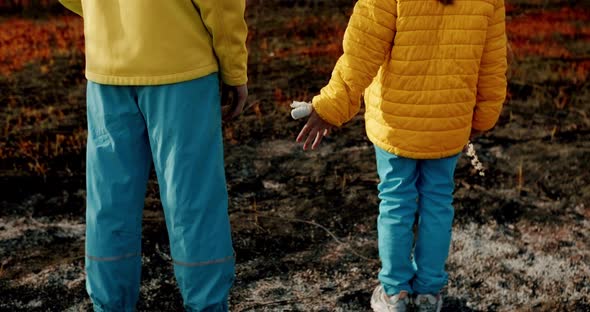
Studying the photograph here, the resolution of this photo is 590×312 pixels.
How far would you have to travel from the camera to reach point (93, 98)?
2436mm

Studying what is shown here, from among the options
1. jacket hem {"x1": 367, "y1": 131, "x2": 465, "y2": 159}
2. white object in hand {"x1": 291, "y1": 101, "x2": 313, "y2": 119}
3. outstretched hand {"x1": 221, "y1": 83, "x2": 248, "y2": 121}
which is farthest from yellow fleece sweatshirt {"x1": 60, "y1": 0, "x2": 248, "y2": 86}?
jacket hem {"x1": 367, "y1": 131, "x2": 465, "y2": 159}

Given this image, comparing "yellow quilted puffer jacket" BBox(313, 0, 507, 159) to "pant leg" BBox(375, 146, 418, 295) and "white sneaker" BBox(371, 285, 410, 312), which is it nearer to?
"pant leg" BBox(375, 146, 418, 295)

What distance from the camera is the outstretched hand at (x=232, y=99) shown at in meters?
2.58

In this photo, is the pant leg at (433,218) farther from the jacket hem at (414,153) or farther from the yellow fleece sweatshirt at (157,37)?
the yellow fleece sweatshirt at (157,37)

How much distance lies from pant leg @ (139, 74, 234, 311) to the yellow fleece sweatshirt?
0.24ft

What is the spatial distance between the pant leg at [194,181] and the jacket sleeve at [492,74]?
3.86 feet

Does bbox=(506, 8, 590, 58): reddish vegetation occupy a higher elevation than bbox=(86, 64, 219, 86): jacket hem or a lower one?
lower

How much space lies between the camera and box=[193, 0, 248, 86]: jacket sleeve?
89.7 inches

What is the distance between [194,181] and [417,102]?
99cm

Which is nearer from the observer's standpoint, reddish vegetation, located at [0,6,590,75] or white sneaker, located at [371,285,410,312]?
white sneaker, located at [371,285,410,312]

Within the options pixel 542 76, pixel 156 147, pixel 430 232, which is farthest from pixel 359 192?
pixel 542 76

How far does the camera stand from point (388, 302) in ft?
10.0

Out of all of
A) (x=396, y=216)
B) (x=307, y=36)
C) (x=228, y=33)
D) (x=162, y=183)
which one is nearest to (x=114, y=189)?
(x=162, y=183)

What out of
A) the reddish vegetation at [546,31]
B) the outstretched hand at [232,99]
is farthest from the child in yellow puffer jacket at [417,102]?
the reddish vegetation at [546,31]
